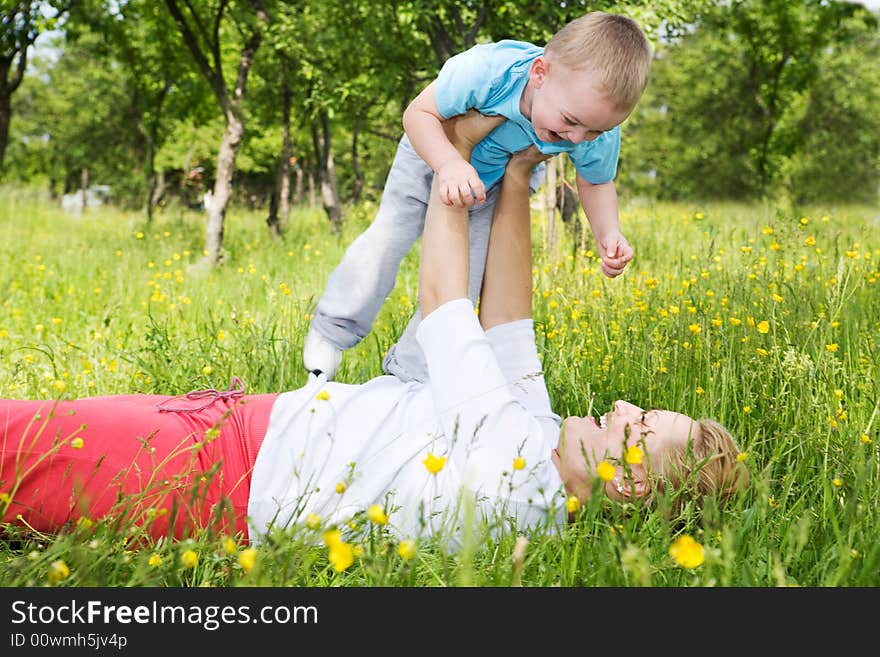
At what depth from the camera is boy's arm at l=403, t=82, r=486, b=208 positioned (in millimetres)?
2314

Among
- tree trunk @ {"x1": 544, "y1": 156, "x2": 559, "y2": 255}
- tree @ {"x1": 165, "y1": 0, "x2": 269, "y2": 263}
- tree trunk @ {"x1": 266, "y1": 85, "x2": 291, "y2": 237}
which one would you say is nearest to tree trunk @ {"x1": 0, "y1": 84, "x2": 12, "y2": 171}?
tree trunk @ {"x1": 266, "y1": 85, "x2": 291, "y2": 237}

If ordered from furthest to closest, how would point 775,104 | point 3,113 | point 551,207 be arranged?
1. point 775,104
2. point 3,113
3. point 551,207

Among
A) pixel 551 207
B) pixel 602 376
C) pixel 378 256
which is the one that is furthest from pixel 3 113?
pixel 602 376

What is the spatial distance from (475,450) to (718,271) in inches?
115

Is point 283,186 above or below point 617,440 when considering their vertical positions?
above

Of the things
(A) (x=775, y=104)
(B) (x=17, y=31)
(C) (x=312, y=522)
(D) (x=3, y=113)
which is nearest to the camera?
(C) (x=312, y=522)

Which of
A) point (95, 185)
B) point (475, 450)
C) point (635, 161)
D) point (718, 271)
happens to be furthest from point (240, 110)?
point (95, 185)

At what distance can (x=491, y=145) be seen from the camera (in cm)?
264

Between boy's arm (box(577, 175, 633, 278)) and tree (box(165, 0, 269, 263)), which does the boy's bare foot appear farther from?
Result: tree (box(165, 0, 269, 263))

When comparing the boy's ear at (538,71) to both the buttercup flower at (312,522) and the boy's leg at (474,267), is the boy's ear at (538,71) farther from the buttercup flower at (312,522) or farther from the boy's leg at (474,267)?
the buttercup flower at (312,522)

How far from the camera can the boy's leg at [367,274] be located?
292cm

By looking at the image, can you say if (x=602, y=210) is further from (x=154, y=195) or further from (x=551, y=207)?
(x=154, y=195)

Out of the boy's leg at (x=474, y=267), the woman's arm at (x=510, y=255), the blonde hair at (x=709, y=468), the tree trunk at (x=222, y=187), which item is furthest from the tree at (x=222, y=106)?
the blonde hair at (x=709, y=468)

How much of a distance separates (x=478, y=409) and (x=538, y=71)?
3.47ft
